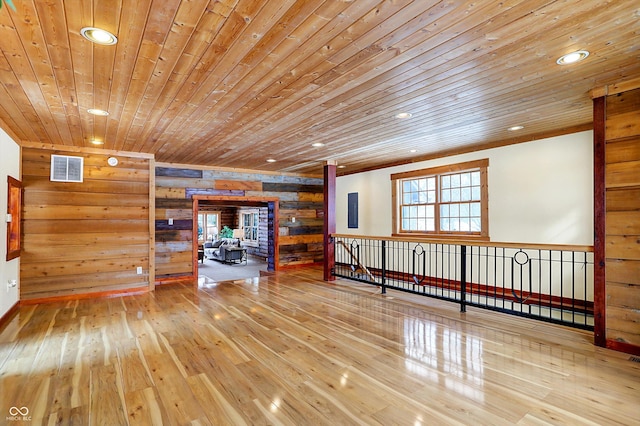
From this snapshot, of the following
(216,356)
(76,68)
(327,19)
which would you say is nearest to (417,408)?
(216,356)

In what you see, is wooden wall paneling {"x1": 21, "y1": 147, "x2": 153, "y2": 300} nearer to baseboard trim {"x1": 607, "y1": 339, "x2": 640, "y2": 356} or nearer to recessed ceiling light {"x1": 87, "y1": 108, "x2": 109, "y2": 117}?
recessed ceiling light {"x1": 87, "y1": 108, "x2": 109, "y2": 117}

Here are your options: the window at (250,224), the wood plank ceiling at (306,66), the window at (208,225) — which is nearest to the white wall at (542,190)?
the wood plank ceiling at (306,66)

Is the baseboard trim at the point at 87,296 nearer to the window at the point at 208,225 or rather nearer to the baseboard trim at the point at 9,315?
the baseboard trim at the point at 9,315

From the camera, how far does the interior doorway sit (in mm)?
6988

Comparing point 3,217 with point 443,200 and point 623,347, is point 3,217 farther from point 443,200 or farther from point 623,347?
point 623,347

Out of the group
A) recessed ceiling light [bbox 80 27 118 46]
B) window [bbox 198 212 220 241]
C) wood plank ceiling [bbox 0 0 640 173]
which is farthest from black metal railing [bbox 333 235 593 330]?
window [bbox 198 212 220 241]

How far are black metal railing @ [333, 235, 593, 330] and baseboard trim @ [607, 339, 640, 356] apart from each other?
336 mm

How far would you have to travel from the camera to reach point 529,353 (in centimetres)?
307

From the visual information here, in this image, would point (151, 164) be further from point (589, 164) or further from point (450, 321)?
point (589, 164)

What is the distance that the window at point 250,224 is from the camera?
13.3 metres

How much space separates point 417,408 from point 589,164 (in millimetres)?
4328

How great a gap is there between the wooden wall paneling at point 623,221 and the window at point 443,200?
8.57ft

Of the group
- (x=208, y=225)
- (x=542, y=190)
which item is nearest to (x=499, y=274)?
(x=542, y=190)

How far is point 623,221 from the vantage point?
2990 mm
